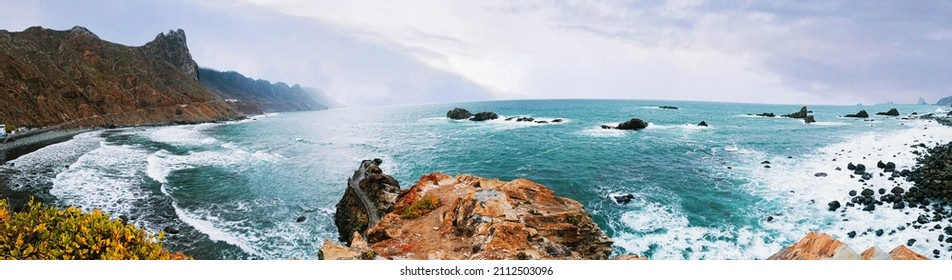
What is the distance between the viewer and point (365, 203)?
72.3 ft

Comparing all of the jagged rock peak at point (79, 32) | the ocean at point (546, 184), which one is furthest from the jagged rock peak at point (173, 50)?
the ocean at point (546, 184)

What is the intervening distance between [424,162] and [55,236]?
33.6m

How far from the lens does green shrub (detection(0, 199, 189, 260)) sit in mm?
5613

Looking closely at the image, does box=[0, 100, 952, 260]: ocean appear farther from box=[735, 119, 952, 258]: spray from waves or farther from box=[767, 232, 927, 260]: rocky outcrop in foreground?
box=[767, 232, 927, 260]: rocky outcrop in foreground


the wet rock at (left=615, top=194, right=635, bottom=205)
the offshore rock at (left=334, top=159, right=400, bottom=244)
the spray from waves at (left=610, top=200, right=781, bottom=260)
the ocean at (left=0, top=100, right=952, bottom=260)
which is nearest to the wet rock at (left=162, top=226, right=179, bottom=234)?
the ocean at (left=0, top=100, right=952, bottom=260)

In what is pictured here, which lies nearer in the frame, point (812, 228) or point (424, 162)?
point (812, 228)

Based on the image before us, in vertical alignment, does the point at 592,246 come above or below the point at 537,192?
below

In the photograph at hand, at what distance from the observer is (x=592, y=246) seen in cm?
1461

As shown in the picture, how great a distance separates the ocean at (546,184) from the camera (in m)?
19.8

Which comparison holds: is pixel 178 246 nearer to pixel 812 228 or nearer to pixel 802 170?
pixel 812 228

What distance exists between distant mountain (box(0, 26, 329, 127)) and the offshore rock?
70.2 meters

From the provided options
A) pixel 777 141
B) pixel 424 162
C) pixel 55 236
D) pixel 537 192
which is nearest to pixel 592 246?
pixel 537 192
